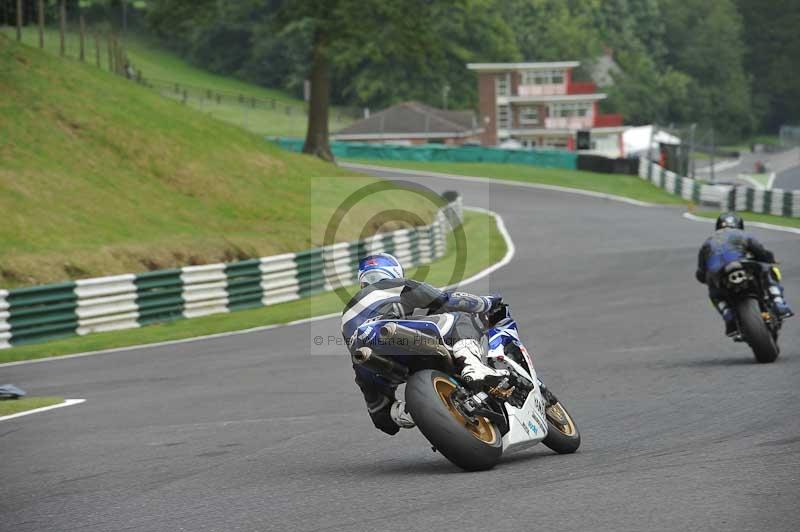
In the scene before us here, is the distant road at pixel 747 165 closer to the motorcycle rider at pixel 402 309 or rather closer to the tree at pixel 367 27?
the tree at pixel 367 27

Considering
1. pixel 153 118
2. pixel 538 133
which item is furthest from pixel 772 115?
pixel 153 118

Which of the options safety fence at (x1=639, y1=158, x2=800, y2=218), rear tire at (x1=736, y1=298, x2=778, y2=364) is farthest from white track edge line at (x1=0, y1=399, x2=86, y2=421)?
safety fence at (x1=639, y1=158, x2=800, y2=218)

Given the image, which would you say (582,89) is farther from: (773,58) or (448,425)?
(448,425)

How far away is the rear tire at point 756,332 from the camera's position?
12930 millimetres

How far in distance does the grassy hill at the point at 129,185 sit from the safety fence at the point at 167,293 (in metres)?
2.51

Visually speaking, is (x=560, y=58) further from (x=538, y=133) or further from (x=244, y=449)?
(x=244, y=449)

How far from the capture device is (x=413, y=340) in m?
7.80

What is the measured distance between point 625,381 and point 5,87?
76.8ft

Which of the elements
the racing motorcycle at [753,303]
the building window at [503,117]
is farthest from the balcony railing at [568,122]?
the racing motorcycle at [753,303]

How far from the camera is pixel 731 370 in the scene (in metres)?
12.9

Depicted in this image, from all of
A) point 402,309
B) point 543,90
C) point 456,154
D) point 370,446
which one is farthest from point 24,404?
point 543,90

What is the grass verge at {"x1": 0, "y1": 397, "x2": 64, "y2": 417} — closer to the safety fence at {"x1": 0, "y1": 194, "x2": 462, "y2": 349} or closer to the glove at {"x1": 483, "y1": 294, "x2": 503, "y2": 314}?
the glove at {"x1": 483, "y1": 294, "x2": 503, "y2": 314}

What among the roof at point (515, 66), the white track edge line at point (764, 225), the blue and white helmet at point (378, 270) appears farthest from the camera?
the roof at point (515, 66)

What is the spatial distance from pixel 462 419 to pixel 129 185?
23995 mm
